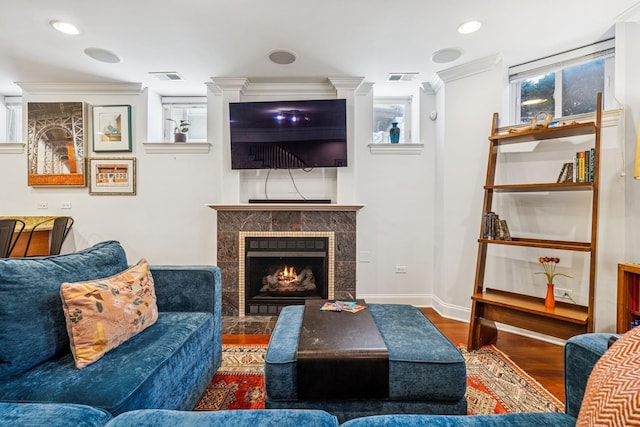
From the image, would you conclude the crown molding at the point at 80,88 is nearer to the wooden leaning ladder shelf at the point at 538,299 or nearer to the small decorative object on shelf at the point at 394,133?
the small decorative object on shelf at the point at 394,133

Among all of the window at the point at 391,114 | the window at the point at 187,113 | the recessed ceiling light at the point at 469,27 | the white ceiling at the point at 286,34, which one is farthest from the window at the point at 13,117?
the recessed ceiling light at the point at 469,27

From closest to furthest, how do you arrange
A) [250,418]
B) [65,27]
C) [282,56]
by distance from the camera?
[250,418]
[65,27]
[282,56]

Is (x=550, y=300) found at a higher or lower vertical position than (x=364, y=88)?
lower

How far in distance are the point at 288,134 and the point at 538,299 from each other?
2.68 meters

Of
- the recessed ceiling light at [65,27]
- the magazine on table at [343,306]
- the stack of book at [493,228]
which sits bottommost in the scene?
the magazine on table at [343,306]

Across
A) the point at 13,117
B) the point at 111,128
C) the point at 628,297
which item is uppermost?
the point at 13,117

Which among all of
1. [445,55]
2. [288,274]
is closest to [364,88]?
[445,55]

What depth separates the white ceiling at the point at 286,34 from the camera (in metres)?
2.01

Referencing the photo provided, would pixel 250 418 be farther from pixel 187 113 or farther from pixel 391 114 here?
pixel 187 113

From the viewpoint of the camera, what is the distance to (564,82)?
253cm

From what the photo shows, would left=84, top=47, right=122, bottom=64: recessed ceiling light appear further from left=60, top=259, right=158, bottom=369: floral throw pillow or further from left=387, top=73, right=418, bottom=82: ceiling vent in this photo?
left=387, top=73, right=418, bottom=82: ceiling vent

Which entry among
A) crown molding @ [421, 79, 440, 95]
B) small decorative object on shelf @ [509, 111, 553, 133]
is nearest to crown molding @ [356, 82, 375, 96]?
crown molding @ [421, 79, 440, 95]

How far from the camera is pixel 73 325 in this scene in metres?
1.16

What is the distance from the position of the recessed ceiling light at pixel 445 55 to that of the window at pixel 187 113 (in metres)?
2.67
